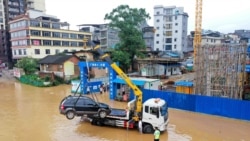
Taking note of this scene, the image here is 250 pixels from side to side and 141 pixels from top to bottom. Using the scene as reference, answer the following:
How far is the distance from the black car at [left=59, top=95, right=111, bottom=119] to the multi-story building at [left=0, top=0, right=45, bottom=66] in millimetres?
60972

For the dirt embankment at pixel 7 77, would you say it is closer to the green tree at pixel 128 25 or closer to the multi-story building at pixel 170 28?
the green tree at pixel 128 25

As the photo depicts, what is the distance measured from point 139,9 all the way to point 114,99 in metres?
22.7

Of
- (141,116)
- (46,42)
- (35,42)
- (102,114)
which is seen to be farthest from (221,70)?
(46,42)

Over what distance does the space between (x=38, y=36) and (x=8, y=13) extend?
28901 mm

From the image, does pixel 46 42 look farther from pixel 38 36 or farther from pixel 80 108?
pixel 80 108

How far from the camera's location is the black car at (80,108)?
1504cm

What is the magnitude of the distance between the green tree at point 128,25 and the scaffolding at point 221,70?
814 inches

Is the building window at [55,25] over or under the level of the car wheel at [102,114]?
over

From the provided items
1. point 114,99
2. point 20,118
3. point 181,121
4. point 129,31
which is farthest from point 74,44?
point 181,121

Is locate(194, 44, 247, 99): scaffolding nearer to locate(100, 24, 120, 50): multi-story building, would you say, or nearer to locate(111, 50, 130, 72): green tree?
locate(111, 50, 130, 72): green tree

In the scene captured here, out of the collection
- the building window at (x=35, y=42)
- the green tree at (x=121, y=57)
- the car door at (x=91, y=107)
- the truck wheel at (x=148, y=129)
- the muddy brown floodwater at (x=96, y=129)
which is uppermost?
the building window at (x=35, y=42)

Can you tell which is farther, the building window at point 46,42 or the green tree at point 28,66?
the building window at point 46,42

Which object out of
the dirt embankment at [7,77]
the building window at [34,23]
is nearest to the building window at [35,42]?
the building window at [34,23]

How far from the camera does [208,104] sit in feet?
62.8
